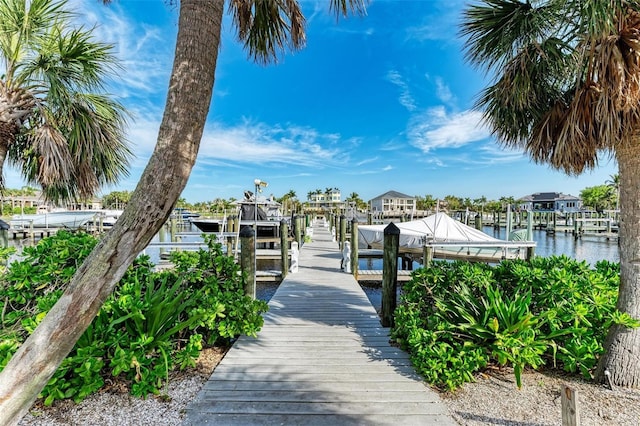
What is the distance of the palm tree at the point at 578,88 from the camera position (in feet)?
9.11

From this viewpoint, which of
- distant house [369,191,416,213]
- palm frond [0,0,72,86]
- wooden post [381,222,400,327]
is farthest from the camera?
distant house [369,191,416,213]

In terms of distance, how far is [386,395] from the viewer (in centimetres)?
294

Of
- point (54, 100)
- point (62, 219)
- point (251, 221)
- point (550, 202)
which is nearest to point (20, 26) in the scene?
point (54, 100)

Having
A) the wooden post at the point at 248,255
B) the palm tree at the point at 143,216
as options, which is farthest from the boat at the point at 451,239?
the palm tree at the point at 143,216

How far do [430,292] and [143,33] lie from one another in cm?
687

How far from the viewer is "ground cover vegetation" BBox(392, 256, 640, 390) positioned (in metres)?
3.02

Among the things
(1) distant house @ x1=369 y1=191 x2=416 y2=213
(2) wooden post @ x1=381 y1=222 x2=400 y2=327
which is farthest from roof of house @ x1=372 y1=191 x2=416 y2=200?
(2) wooden post @ x1=381 y1=222 x2=400 y2=327

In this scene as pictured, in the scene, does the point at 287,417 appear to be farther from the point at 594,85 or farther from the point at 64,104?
the point at 64,104

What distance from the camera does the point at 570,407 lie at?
73.2 inches

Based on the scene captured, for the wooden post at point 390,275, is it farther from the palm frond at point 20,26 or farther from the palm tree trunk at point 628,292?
the palm frond at point 20,26

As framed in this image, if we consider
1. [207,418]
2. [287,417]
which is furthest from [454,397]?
[207,418]

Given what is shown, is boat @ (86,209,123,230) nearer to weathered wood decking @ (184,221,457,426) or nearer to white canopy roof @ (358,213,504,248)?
white canopy roof @ (358,213,504,248)

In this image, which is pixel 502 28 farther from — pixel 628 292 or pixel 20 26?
pixel 20 26

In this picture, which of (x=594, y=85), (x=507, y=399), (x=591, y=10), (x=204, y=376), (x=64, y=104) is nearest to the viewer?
(x=591, y=10)
